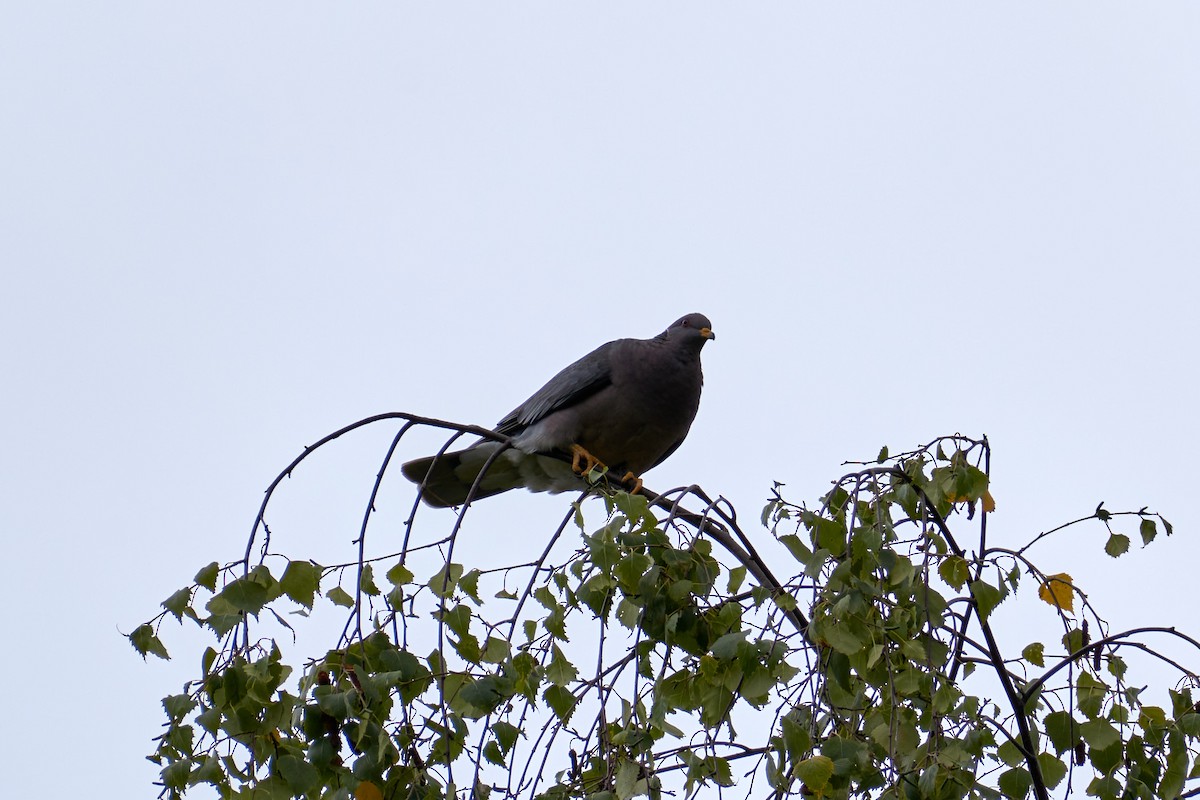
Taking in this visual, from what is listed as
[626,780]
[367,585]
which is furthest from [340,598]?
[626,780]

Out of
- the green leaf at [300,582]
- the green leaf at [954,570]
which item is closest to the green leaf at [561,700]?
the green leaf at [300,582]

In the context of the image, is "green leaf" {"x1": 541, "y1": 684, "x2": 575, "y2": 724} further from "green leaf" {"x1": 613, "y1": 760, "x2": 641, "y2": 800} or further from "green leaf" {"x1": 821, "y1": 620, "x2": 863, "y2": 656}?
"green leaf" {"x1": 821, "y1": 620, "x2": 863, "y2": 656}

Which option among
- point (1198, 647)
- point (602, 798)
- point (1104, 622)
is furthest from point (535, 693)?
point (1198, 647)

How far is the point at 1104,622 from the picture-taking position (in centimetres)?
262

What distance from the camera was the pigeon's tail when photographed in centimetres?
550

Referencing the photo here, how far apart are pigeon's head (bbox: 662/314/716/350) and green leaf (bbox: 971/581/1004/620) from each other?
3.53 m

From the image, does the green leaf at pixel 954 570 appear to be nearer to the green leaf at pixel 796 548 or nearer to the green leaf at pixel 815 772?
the green leaf at pixel 796 548

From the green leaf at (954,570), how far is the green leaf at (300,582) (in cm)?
119

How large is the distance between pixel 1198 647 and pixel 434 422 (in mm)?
1665

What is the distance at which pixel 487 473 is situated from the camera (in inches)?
222

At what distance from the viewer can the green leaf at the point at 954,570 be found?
2.46 metres

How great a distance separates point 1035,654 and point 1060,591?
0.44 ft

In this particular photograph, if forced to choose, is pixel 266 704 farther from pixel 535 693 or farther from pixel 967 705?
pixel 967 705

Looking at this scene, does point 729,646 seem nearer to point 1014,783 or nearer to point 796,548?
point 796,548
